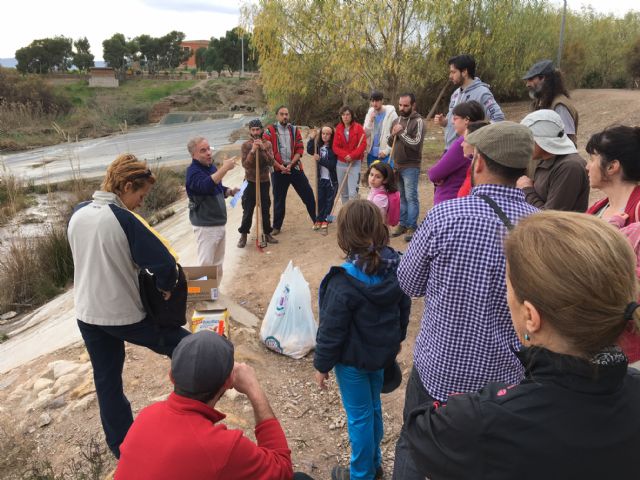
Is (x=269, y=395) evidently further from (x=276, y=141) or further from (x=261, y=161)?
(x=276, y=141)

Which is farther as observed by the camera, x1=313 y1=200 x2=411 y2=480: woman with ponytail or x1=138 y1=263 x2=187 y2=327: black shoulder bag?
x1=138 y1=263 x2=187 y2=327: black shoulder bag

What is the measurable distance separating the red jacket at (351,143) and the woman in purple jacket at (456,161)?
234 centimetres

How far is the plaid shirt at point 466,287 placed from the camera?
1.71 meters

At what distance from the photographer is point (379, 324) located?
2.22 m

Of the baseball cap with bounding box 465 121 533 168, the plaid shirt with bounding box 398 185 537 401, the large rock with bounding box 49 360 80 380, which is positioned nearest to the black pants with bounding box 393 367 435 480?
the plaid shirt with bounding box 398 185 537 401

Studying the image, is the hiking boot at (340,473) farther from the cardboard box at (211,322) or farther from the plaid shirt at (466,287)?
the cardboard box at (211,322)

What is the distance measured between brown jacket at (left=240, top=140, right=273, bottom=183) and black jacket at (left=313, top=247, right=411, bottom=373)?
3999mm

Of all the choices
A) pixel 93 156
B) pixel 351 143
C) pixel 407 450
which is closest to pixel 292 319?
pixel 407 450

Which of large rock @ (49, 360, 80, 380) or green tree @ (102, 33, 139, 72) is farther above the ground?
green tree @ (102, 33, 139, 72)

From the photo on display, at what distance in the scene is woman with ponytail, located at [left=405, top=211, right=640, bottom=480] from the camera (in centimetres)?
94

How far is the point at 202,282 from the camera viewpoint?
433 centimetres

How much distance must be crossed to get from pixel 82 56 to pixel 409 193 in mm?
63961

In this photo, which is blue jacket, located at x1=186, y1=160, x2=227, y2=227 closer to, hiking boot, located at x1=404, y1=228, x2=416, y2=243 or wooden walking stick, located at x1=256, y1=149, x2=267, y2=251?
wooden walking stick, located at x1=256, y1=149, x2=267, y2=251

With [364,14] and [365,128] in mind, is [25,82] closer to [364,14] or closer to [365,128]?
[364,14]
